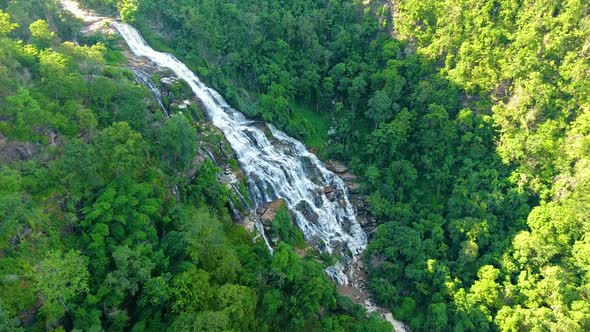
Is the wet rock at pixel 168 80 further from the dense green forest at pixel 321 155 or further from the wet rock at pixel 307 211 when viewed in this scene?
the wet rock at pixel 307 211

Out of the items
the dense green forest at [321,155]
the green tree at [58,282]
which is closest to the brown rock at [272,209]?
the dense green forest at [321,155]

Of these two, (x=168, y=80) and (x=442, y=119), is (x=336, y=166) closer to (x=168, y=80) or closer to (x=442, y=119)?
(x=442, y=119)

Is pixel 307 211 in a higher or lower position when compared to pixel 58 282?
lower

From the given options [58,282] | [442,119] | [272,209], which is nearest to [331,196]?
[272,209]

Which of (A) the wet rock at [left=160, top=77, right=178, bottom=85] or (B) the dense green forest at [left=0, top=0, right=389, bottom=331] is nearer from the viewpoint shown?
(B) the dense green forest at [left=0, top=0, right=389, bottom=331]

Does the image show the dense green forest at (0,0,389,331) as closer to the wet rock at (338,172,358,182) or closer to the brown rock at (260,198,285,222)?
Result: the brown rock at (260,198,285,222)

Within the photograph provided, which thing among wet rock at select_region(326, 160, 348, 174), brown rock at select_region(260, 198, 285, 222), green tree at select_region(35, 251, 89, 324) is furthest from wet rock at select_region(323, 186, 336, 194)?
green tree at select_region(35, 251, 89, 324)

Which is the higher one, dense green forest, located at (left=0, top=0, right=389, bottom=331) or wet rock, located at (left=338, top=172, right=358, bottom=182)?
dense green forest, located at (left=0, top=0, right=389, bottom=331)
